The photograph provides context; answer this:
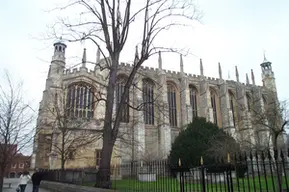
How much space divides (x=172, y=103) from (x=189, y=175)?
97.7ft

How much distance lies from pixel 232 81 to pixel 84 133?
29.5 m

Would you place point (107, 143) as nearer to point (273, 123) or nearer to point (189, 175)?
point (189, 175)

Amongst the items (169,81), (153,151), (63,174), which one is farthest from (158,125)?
(63,174)

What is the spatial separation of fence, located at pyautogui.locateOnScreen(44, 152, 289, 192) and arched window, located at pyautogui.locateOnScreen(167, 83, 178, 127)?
21.0m

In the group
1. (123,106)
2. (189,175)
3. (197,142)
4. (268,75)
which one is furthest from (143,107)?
(268,75)

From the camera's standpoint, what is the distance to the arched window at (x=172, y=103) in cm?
3425

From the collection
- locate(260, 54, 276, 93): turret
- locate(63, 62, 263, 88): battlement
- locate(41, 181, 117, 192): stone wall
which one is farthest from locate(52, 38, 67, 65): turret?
locate(260, 54, 276, 93): turret

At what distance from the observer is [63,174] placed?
1314cm

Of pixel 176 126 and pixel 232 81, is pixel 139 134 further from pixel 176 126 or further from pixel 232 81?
pixel 232 81

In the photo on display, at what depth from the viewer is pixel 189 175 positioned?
569cm

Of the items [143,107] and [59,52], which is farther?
[59,52]

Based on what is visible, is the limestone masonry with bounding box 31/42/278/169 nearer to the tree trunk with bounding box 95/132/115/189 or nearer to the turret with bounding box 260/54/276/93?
the turret with bounding box 260/54/276/93

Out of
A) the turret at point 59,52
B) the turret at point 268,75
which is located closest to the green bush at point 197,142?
the turret at point 59,52

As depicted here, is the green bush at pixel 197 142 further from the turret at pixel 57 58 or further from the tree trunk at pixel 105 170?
the turret at pixel 57 58
